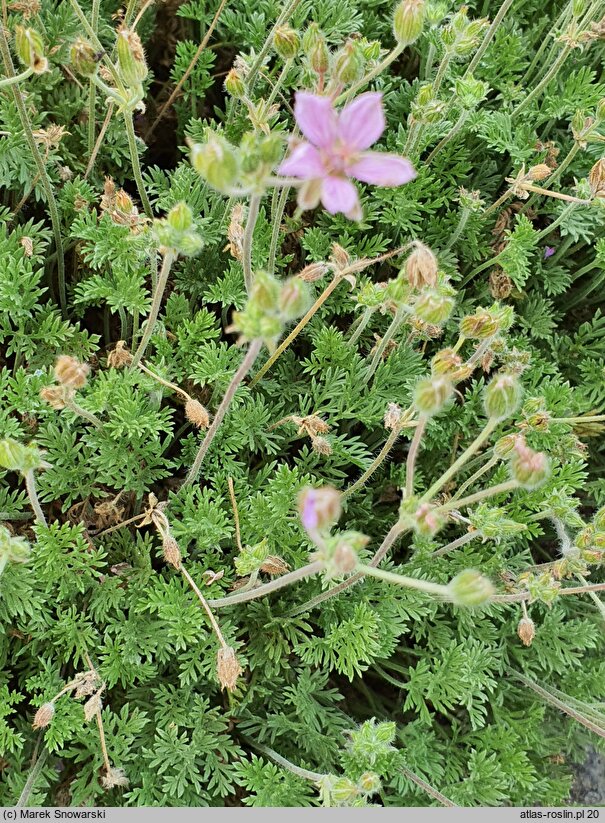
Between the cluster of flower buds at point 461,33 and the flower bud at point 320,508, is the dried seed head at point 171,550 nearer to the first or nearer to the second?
the flower bud at point 320,508

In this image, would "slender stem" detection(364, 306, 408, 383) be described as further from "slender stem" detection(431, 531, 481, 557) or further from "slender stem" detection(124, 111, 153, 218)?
"slender stem" detection(124, 111, 153, 218)

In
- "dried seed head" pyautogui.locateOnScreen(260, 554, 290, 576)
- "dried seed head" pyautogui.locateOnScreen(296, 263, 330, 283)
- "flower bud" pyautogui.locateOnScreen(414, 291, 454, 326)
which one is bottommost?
"dried seed head" pyautogui.locateOnScreen(260, 554, 290, 576)

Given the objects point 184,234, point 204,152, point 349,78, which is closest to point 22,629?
point 184,234

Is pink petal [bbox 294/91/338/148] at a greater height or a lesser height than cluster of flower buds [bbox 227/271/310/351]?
greater

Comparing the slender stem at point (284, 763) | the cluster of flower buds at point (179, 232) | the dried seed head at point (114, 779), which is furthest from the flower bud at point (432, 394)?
the dried seed head at point (114, 779)

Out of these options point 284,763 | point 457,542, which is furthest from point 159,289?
point 284,763

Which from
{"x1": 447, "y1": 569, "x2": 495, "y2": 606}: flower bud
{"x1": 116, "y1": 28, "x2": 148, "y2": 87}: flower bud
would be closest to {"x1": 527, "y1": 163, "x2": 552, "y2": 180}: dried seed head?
{"x1": 116, "y1": 28, "x2": 148, "y2": 87}: flower bud

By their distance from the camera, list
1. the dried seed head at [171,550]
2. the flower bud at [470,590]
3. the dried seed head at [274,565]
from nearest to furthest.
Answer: the flower bud at [470,590]
the dried seed head at [171,550]
the dried seed head at [274,565]

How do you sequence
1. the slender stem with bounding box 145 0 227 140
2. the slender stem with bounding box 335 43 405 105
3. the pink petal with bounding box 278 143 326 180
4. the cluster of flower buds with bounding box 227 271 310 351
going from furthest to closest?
the slender stem with bounding box 145 0 227 140, the slender stem with bounding box 335 43 405 105, the cluster of flower buds with bounding box 227 271 310 351, the pink petal with bounding box 278 143 326 180
